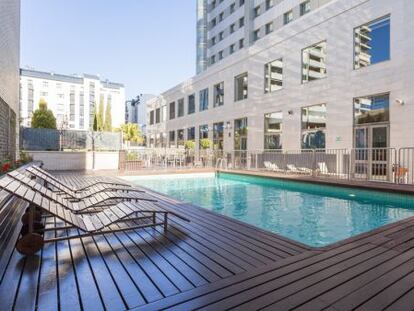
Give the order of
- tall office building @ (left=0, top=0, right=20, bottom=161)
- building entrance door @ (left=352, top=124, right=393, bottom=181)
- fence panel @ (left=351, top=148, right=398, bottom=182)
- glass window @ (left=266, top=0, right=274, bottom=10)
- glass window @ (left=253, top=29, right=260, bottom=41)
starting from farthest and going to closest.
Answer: glass window @ (left=253, top=29, right=260, bottom=41) < glass window @ (left=266, top=0, right=274, bottom=10) < building entrance door @ (left=352, top=124, right=393, bottom=181) < fence panel @ (left=351, top=148, right=398, bottom=182) < tall office building @ (left=0, top=0, right=20, bottom=161)

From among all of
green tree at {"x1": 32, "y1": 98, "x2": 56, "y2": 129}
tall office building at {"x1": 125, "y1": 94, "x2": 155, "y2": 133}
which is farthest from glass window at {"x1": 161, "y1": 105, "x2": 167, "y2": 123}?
tall office building at {"x1": 125, "y1": 94, "x2": 155, "y2": 133}

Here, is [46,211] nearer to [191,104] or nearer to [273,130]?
[273,130]

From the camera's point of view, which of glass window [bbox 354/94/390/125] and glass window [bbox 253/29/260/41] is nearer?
glass window [bbox 354/94/390/125]

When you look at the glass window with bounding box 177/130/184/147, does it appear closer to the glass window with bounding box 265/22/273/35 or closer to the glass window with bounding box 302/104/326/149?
the glass window with bounding box 265/22/273/35

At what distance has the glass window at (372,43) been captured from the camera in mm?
10117

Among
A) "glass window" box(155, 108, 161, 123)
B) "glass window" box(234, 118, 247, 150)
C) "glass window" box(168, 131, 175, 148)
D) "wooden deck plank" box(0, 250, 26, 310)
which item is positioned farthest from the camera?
"glass window" box(155, 108, 161, 123)

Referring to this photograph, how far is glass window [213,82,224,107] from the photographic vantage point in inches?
769

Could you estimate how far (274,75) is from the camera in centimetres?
1521

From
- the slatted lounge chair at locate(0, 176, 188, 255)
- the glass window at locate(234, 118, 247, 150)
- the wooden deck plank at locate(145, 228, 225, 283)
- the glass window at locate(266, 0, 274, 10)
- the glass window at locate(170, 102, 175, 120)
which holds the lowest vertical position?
the wooden deck plank at locate(145, 228, 225, 283)

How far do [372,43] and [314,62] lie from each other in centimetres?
269

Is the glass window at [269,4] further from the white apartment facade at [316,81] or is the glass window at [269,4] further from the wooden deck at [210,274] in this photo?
the wooden deck at [210,274]

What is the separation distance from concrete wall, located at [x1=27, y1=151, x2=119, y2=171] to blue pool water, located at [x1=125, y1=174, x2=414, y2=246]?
147 inches

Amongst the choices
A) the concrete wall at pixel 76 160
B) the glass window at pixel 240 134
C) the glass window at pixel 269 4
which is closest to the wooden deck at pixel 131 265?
the concrete wall at pixel 76 160

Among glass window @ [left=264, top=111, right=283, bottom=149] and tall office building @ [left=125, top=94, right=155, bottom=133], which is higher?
tall office building @ [left=125, top=94, right=155, bottom=133]
